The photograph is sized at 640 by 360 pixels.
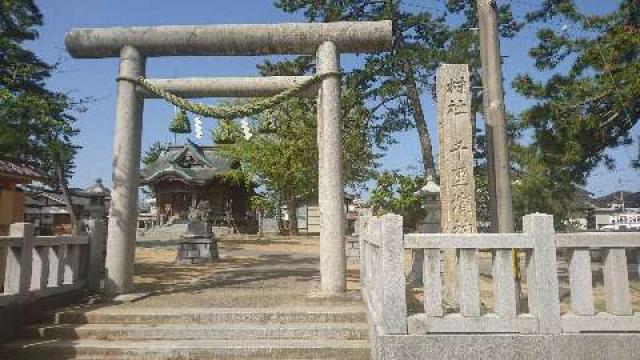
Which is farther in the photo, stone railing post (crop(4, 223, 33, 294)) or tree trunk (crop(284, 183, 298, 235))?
tree trunk (crop(284, 183, 298, 235))

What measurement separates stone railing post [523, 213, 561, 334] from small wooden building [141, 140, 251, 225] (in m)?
30.3

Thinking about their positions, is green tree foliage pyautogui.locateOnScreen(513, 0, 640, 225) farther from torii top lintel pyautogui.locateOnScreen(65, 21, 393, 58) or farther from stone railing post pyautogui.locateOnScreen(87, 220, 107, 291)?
stone railing post pyautogui.locateOnScreen(87, 220, 107, 291)

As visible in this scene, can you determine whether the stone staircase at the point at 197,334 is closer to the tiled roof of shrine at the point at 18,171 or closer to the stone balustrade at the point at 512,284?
the stone balustrade at the point at 512,284

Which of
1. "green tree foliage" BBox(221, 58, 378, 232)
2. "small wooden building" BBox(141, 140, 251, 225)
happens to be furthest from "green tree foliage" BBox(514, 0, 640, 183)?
"small wooden building" BBox(141, 140, 251, 225)

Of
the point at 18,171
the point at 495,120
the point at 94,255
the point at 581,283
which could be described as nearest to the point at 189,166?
the point at 18,171

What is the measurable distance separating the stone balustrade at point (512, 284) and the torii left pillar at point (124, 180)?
468 centimetres

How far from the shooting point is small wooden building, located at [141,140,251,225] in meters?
34.3

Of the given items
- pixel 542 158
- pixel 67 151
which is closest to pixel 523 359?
pixel 542 158

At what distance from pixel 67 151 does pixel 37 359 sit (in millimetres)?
7468

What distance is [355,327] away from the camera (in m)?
5.60

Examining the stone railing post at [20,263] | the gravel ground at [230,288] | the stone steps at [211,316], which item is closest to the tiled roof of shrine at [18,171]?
the gravel ground at [230,288]

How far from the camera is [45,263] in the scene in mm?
6312

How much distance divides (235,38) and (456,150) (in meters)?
4.20

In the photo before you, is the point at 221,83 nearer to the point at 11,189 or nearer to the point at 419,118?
the point at 419,118
